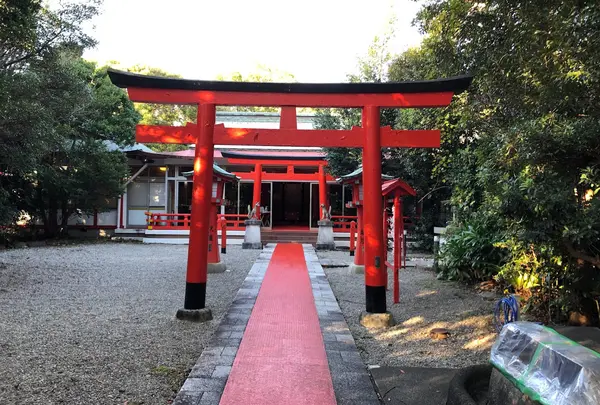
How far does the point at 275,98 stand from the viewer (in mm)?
5805

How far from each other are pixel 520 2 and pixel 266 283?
600cm

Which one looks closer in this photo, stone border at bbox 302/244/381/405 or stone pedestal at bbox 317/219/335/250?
stone border at bbox 302/244/381/405

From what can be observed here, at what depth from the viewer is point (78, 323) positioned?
5.38 meters

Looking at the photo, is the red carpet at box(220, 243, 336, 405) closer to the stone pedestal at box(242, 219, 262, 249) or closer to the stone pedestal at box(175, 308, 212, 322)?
the stone pedestal at box(175, 308, 212, 322)

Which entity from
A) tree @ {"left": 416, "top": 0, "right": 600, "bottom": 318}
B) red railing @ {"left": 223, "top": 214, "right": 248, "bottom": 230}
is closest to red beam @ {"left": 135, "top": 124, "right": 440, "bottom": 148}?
tree @ {"left": 416, "top": 0, "right": 600, "bottom": 318}

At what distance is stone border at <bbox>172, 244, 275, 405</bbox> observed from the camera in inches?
129

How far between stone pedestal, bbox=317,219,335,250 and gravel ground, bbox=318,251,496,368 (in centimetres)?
654

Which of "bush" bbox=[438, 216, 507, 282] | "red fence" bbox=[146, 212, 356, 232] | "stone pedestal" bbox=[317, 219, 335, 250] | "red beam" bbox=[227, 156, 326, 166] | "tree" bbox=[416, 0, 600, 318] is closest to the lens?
"tree" bbox=[416, 0, 600, 318]

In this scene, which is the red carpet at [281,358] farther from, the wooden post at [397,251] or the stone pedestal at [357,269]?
the stone pedestal at [357,269]

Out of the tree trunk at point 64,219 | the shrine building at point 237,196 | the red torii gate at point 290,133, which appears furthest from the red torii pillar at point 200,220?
the tree trunk at point 64,219

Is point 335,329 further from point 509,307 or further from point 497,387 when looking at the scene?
point 497,387

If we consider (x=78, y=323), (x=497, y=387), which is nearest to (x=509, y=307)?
(x=497, y=387)

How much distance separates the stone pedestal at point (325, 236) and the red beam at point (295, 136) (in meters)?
9.67

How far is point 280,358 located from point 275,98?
331cm
